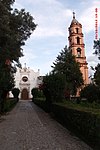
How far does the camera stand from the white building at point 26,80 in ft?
343

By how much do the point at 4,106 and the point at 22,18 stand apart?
1172 cm

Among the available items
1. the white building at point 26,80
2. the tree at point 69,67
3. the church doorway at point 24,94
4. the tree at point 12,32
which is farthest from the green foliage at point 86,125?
the white building at point 26,80

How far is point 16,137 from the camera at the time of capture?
13891mm

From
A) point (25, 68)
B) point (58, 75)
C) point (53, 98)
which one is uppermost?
point (25, 68)

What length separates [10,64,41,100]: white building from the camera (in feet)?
343

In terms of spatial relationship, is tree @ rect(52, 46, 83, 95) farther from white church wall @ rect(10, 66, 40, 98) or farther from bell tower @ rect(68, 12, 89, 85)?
white church wall @ rect(10, 66, 40, 98)

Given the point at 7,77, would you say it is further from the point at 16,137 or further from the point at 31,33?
the point at 16,137

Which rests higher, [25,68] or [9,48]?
[25,68]

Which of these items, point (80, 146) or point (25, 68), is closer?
point (80, 146)

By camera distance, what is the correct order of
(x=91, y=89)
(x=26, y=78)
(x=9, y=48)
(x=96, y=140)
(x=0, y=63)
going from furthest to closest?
(x=26, y=78)
(x=91, y=89)
(x=0, y=63)
(x=9, y=48)
(x=96, y=140)

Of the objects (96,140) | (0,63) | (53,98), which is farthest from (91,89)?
(96,140)

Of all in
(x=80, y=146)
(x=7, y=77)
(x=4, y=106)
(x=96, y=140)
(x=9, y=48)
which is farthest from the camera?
(x=4, y=106)

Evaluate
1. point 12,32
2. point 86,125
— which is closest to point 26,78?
point 12,32

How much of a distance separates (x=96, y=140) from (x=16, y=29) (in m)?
15.8
